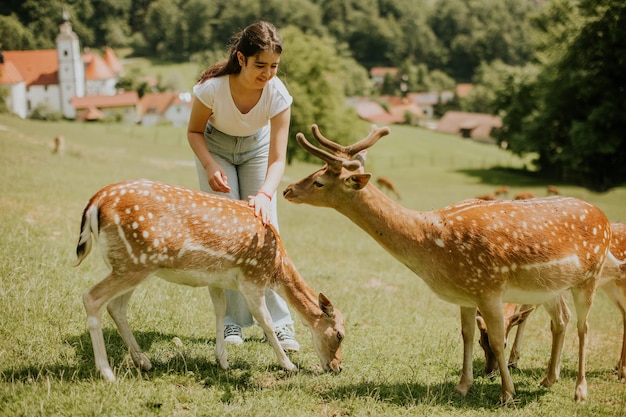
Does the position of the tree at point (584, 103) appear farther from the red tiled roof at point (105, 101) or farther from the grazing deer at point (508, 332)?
the red tiled roof at point (105, 101)

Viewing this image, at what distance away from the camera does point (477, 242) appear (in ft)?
14.9

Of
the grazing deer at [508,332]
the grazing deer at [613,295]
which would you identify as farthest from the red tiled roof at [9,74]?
the grazing deer at [613,295]

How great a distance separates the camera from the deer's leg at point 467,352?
4.70 metres

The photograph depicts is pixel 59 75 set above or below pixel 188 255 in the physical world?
below

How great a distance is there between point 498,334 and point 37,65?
180ft

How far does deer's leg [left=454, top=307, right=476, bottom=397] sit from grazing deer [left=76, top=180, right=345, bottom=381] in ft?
3.43

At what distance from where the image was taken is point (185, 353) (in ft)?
15.9

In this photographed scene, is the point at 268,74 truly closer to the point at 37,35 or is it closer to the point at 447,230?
the point at 447,230

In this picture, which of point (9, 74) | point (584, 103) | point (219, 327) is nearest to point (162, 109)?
point (9, 74)

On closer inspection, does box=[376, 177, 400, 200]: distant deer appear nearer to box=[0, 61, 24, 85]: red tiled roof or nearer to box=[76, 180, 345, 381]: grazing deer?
box=[76, 180, 345, 381]: grazing deer

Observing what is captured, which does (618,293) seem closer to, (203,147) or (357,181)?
(357,181)

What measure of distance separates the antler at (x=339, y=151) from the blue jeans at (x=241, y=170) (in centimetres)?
73

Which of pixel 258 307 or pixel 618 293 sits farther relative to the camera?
pixel 618 293

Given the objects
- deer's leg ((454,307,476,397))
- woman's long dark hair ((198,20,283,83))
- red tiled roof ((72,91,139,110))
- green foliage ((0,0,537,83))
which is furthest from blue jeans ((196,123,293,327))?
green foliage ((0,0,537,83))
